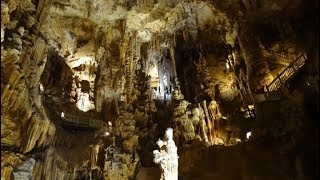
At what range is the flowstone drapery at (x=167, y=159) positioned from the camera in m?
10.6

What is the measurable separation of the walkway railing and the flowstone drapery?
321 inches

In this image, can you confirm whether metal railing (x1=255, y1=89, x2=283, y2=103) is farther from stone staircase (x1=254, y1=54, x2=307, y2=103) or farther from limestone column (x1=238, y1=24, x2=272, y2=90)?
limestone column (x1=238, y1=24, x2=272, y2=90)

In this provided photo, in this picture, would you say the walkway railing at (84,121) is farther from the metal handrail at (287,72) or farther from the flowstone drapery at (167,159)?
the metal handrail at (287,72)

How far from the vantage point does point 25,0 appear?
40.4 feet

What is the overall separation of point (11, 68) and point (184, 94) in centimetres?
1245

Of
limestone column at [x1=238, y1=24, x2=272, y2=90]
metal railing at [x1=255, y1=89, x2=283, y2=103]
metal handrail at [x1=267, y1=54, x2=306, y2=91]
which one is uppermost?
limestone column at [x1=238, y1=24, x2=272, y2=90]

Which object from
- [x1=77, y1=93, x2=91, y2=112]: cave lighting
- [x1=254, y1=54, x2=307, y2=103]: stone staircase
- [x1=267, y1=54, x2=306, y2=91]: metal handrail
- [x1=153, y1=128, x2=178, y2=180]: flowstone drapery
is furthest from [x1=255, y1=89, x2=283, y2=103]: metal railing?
[x1=77, y1=93, x2=91, y2=112]: cave lighting

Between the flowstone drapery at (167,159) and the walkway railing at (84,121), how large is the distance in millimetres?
8164

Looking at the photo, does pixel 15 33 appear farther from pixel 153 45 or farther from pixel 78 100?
pixel 153 45

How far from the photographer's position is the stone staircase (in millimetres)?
15242

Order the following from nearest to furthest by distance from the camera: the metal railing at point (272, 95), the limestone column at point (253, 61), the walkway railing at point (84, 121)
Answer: the metal railing at point (272, 95), the walkway railing at point (84, 121), the limestone column at point (253, 61)

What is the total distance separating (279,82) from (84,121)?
33.3ft

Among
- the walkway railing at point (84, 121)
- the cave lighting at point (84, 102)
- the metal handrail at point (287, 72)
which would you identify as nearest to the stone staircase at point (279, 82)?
the metal handrail at point (287, 72)

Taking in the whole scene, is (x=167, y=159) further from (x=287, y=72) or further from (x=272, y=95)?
(x=287, y=72)
